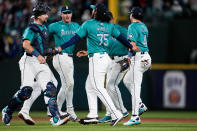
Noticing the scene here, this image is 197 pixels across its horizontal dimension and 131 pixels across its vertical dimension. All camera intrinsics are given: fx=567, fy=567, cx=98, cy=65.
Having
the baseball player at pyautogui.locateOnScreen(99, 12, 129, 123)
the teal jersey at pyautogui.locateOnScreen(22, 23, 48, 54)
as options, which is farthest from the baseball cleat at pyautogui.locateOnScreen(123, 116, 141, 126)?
the teal jersey at pyautogui.locateOnScreen(22, 23, 48, 54)

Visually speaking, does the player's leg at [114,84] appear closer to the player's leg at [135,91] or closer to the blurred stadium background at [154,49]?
the player's leg at [135,91]

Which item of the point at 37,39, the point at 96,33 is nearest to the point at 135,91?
the point at 96,33

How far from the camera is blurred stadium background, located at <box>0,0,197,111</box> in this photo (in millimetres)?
15953

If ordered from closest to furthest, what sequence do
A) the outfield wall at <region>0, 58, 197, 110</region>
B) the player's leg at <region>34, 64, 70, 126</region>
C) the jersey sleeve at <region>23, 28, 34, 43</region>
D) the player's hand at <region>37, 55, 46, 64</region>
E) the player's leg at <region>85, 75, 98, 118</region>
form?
1. the player's hand at <region>37, 55, 46, 64</region>
2. the player's leg at <region>34, 64, 70, 126</region>
3. the jersey sleeve at <region>23, 28, 34, 43</region>
4. the player's leg at <region>85, 75, 98, 118</region>
5. the outfield wall at <region>0, 58, 197, 110</region>

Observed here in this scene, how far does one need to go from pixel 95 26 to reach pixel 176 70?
6.58 metres

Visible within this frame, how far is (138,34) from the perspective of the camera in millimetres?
10625

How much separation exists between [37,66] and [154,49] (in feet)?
26.9

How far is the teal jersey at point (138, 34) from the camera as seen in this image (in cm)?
1050

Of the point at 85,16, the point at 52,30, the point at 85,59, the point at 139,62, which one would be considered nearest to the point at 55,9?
the point at 85,16

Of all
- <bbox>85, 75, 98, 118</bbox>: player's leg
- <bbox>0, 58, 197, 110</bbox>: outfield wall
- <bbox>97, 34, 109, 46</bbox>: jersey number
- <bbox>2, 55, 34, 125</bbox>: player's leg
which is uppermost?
<bbox>97, 34, 109, 46</bbox>: jersey number

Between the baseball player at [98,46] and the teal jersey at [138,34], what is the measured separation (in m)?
0.40

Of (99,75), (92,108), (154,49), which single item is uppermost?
(99,75)

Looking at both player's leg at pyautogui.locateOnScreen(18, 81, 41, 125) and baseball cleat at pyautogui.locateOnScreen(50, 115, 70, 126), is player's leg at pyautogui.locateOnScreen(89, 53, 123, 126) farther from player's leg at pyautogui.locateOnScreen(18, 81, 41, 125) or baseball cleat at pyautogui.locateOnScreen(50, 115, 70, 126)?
player's leg at pyautogui.locateOnScreen(18, 81, 41, 125)

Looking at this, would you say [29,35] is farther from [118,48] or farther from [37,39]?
[118,48]
